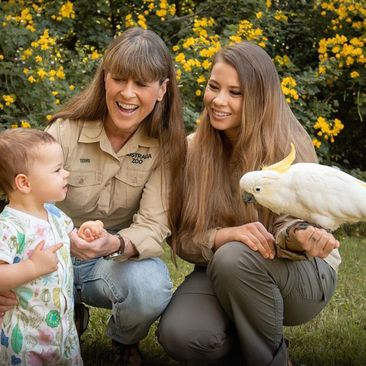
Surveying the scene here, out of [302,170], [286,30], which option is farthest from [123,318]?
[286,30]

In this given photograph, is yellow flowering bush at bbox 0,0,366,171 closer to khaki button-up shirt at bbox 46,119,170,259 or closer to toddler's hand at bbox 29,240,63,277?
khaki button-up shirt at bbox 46,119,170,259

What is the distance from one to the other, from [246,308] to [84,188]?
77cm

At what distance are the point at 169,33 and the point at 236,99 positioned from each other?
3375 mm

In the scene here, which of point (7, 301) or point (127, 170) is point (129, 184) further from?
point (7, 301)

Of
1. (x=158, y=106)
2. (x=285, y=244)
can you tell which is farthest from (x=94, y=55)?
(x=285, y=244)

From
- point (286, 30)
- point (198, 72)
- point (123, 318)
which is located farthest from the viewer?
point (286, 30)

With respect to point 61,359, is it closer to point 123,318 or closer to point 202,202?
point 123,318

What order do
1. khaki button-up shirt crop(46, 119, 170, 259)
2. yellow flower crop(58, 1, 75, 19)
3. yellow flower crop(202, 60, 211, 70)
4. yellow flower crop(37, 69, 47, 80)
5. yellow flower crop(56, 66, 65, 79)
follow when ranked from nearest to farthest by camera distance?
1. khaki button-up shirt crop(46, 119, 170, 259)
2. yellow flower crop(37, 69, 47, 80)
3. yellow flower crop(56, 66, 65, 79)
4. yellow flower crop(202, 60, 211, 70)
5. yellow flower crop(58, 1, 75, 19)

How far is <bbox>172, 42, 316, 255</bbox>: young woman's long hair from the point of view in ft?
8.71

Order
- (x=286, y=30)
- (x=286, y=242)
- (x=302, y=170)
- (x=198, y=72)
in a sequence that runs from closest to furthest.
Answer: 1. (x=302, y=170)
2. (x=286, y=242)
3. (x=198, y=72)
4. (x=286, y=30)

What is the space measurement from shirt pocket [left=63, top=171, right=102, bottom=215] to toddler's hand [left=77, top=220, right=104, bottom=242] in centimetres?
36

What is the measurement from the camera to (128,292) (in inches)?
102

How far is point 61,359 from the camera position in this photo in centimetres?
233

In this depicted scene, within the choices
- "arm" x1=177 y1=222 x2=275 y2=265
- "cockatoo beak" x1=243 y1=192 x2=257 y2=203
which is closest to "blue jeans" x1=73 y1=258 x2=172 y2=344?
"arm" x1=177 y1=222 x2=275 y2=265
